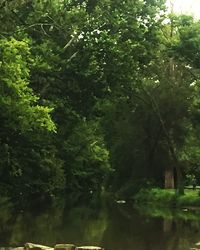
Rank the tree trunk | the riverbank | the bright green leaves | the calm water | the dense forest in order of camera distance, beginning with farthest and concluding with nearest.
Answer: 1. the tree trunk
2. the riverbank
3. the dense forest
4. the bright green leaves
5. the calm water

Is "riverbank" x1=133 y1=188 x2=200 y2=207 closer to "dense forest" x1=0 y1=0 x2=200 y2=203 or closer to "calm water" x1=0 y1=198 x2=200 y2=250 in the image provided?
"dense forest" x1=0 y1=0 x2=200 y2=203

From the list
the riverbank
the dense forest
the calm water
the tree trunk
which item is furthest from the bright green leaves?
the tree trunk

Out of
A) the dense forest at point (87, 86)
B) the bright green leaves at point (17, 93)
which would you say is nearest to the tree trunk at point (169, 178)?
the dense forest at point (87, 86)

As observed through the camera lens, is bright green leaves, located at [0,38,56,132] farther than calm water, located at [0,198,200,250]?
Yes

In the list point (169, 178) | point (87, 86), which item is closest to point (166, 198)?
point (169, 178)

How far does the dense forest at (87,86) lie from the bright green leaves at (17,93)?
0.16 ft

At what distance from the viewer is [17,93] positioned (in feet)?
89.2

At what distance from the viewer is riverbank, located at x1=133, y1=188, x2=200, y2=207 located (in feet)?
161

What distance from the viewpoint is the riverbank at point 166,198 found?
4919 cm

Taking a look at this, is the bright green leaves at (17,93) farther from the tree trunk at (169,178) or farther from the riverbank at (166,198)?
the tree trunk at (169,178)

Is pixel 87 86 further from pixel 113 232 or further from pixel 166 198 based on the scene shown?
pixel 166 198

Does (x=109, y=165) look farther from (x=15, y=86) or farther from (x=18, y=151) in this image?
(x=15, y=86)

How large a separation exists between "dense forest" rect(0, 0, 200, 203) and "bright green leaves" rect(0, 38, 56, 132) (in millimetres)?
49

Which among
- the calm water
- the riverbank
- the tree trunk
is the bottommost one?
the calm water
